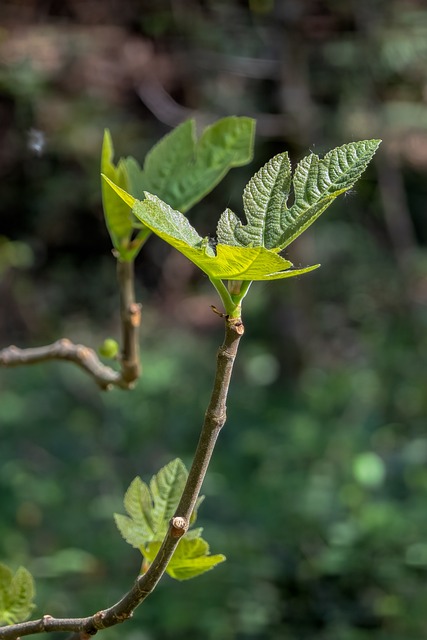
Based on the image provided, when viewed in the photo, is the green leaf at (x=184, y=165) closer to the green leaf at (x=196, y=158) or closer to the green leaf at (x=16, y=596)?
the green leaf at (x=196, y=158)

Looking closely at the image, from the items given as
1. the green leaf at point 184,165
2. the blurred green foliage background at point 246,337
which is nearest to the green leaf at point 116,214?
the green leaf at point 184,165

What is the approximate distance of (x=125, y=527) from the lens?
405 millimetres

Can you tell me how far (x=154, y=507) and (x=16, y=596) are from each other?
0.28 ft

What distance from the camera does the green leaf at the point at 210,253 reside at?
28 cm

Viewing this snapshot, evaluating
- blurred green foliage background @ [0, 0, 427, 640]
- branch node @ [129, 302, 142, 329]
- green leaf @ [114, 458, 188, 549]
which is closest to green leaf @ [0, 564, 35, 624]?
green leaf @ [114, 458, 188, 549]

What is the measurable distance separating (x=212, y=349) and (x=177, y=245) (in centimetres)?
386

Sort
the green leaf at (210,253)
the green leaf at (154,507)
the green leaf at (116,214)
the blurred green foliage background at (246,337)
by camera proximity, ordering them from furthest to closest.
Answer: the blurred green foliage background at (246,337)
the green leaf at (116,214)
the green leaf at (154,507)
the green leaf at (210,253)

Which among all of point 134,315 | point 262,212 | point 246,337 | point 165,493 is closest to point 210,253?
point 262,212

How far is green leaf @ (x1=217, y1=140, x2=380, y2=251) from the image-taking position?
31cm

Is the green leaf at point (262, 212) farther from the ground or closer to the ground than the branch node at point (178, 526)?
farther from the ground

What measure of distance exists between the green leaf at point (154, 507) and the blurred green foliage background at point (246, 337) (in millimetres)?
646

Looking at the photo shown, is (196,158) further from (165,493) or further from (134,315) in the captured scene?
(165,493)

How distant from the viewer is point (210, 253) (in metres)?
0.30

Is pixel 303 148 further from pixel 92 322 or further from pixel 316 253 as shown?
pixel 92 322
